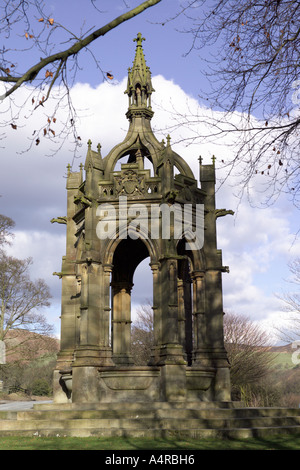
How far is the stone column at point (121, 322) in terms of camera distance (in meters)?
18.4

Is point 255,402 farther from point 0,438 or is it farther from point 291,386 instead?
point 291,386

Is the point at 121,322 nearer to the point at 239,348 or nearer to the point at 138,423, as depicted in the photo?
the point at 138,423

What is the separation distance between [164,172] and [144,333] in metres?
26.6

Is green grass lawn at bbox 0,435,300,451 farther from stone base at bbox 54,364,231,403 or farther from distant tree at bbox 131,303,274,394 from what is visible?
distant tree at bbox 131,303,274,394

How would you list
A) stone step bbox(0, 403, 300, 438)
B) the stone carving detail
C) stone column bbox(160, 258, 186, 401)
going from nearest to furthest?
1. stone step bbox(0, 403, 300, 438)
2. stone column bbox(160, 258, 186, 401)
3. the stone carving detail

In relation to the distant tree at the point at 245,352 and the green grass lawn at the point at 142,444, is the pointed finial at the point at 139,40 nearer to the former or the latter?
the green grass lawn at the point at 142,444

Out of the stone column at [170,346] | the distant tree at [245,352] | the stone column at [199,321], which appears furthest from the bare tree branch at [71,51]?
the distant tree at [245,352]

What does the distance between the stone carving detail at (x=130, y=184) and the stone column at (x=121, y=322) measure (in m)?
3.90

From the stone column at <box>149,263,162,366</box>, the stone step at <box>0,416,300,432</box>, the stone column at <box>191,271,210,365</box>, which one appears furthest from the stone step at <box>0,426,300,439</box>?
the stone column at <box>191,271,210,365</box>

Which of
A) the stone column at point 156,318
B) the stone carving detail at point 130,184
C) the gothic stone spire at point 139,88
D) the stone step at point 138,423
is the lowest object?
the stone step at point 138,423

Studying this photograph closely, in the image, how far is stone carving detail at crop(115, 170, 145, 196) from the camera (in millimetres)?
16391

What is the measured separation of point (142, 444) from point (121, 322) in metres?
7.54

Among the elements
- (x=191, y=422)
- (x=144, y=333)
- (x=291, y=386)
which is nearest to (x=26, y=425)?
(x=191, y=422)

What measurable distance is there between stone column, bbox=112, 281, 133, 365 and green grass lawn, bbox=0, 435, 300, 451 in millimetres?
6106
